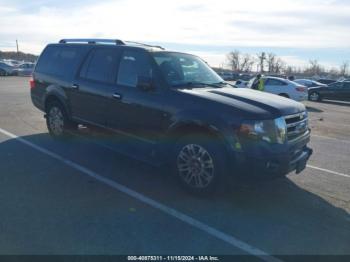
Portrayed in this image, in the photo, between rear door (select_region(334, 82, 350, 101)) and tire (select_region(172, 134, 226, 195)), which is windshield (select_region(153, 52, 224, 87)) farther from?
rear door (select_region(334, 82, 350, 101))

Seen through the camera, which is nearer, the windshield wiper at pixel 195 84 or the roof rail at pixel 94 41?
the windshield wiper at pixel 195 84

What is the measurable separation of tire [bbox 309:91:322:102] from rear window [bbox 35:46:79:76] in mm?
20780

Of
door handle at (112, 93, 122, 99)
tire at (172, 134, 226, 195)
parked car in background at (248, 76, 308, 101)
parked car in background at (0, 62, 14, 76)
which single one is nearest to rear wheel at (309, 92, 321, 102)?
parked car in background at (248, 76, 308, 101)

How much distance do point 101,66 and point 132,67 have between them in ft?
2.72

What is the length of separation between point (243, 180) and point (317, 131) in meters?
6.84

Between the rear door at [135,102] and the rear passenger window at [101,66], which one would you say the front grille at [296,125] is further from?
the rear passenger window at [101,66]

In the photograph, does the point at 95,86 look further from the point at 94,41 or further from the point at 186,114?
the point at 186,114

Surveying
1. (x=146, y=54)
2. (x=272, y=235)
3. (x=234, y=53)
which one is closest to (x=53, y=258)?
(x=272, y=235)

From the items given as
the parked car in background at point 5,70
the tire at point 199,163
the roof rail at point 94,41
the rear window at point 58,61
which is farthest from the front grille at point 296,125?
the parked car in background at point 5,70

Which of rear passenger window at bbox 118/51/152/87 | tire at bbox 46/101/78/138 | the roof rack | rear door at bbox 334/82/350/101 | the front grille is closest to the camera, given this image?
the front grille

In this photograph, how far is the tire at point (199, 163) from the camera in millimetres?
4625

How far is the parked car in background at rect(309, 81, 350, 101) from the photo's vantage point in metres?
24.1

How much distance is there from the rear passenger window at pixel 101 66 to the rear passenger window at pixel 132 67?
19cm

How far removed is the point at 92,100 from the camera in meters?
6.34
